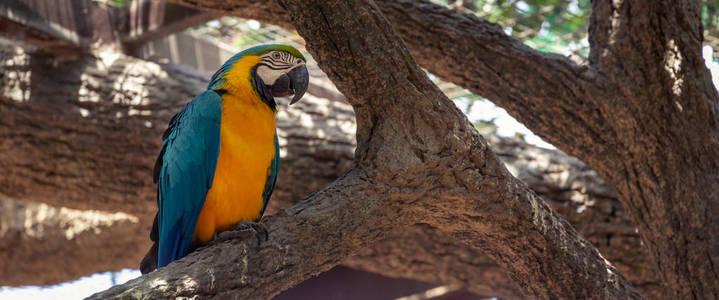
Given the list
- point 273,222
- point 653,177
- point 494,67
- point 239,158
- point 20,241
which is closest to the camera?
point 273,222

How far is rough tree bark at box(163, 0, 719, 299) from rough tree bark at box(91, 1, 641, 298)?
1.32 feet

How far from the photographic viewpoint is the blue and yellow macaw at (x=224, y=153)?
6.19 feet

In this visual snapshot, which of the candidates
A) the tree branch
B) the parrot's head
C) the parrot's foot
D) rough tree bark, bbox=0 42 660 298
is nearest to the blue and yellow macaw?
the parrot's head

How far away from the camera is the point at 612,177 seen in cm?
248

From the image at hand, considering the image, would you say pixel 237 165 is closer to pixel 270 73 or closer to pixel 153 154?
pixel 270 73

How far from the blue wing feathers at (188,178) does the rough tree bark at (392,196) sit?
0.24m

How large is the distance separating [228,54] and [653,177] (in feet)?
10.5

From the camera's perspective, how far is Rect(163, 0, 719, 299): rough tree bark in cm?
231

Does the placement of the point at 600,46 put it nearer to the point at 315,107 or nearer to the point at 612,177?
the point at 612,177

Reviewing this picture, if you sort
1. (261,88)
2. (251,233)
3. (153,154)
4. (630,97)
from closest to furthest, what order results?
(251,233) < (261,88) < (630,97) < (153,154)

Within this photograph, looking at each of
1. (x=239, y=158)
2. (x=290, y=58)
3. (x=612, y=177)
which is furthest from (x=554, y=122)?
(x=239, y=158)

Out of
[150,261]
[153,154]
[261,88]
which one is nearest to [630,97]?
[261,88]

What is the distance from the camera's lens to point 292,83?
2045 millimetres

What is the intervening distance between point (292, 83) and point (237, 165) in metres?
0.33
